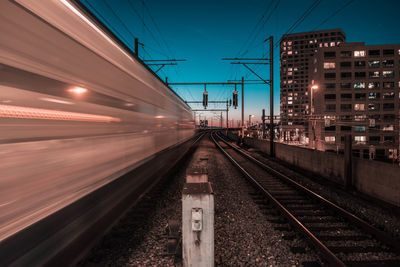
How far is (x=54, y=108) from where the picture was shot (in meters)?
2.50

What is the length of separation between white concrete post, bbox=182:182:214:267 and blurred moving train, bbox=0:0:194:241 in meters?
1.53

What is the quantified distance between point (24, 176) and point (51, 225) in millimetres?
711

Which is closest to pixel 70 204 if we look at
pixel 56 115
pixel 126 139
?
pixel 56 115

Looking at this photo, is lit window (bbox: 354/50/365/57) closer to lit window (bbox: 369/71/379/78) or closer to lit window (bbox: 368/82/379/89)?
lit window (bbox: 369/71/379/78)

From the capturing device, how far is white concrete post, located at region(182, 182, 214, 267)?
241 cm

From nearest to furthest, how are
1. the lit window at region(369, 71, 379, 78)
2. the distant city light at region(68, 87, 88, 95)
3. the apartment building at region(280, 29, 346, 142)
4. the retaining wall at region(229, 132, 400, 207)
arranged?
the distant city light at region(68, 87, 88, 95), the retaining wall at region(229, 132, 400, 207), the lit window at region(369, 71, 379, 78), the apartment building at region(280, 29, 346, 142)

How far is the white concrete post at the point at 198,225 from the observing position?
7.92ft

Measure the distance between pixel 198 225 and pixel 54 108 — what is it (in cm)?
217

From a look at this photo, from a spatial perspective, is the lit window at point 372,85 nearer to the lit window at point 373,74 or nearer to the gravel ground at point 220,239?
the lit window at point 373,74

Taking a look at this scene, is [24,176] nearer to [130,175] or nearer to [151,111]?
[130,175]

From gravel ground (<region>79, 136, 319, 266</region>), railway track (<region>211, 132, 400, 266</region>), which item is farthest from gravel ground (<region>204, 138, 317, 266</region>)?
railway track (<region>211, 132, 400, 266</region>)

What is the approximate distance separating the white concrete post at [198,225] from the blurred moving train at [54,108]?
60.3 inches

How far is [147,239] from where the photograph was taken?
12.0 ft

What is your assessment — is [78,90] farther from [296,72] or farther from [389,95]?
[296,72]
